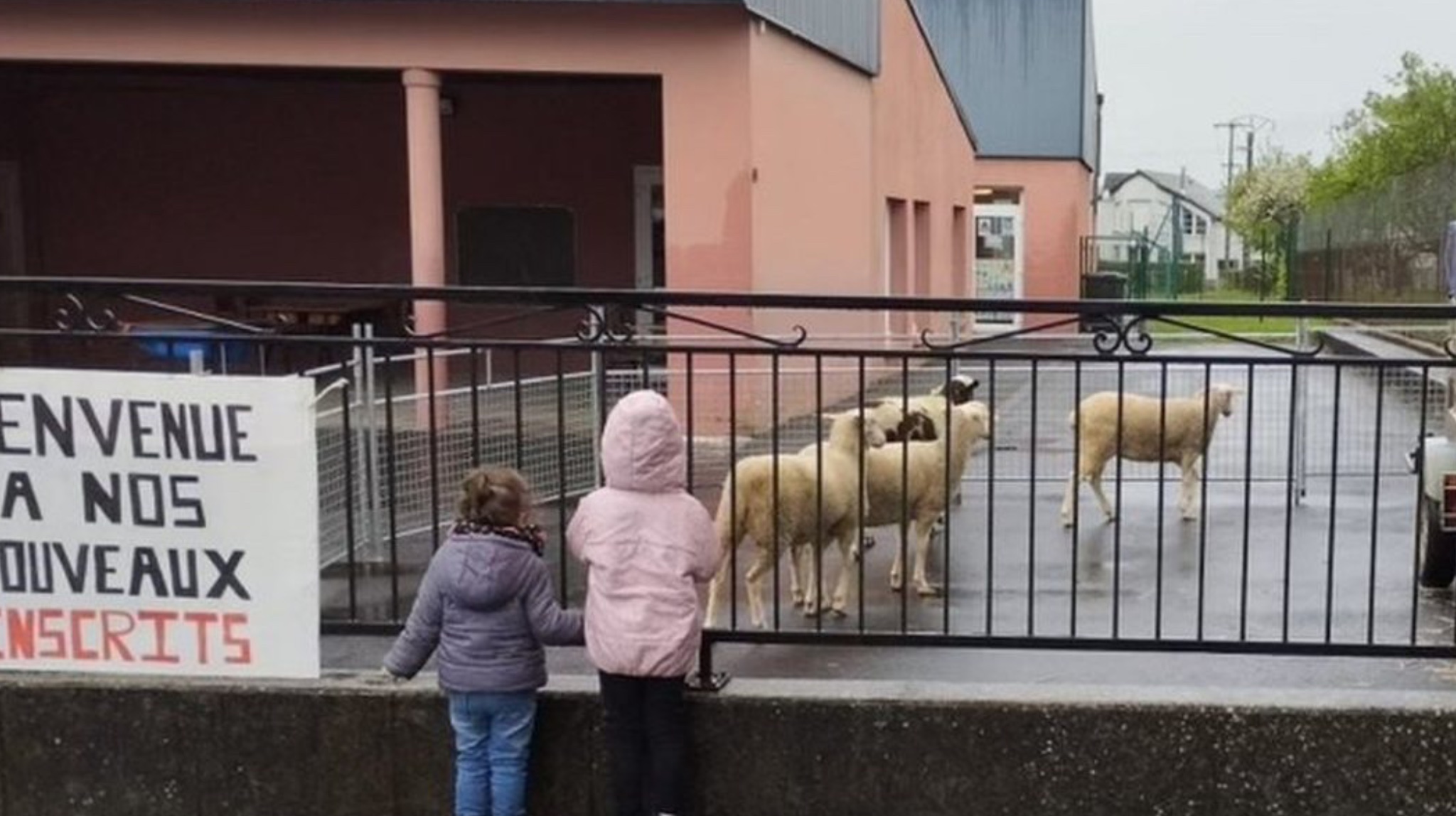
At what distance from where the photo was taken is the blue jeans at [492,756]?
4.54 metres

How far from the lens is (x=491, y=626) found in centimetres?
441

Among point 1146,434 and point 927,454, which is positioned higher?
point 927,454

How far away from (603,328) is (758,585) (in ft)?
7.91

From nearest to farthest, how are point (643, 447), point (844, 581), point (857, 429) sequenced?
point (643, 447) < point (857, 429) < point (844, 581)

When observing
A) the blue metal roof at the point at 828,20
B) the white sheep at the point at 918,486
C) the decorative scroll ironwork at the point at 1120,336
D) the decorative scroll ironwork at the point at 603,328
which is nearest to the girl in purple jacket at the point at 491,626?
the decorative scroll ironwork at the point at 603,328

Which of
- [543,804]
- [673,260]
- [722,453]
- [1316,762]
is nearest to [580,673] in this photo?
[543,804]

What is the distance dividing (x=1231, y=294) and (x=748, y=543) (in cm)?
5922

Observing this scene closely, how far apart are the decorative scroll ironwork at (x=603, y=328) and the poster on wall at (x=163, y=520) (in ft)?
2.89

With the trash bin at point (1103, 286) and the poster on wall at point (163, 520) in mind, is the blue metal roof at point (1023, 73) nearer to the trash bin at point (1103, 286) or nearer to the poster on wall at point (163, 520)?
the trash bin at point (1103, 286)

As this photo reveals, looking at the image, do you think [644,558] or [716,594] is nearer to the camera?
[644,558]

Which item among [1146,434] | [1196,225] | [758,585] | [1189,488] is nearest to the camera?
[758,585]

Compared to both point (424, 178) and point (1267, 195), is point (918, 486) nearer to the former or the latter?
point (424, 178)

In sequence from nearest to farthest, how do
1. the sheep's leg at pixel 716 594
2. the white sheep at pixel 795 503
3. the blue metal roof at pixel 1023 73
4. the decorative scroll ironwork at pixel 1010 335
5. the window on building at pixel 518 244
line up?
the decorative scroll ironwork at pixel 1010 335
the white sheep at pixel 795 503
the sheep's leg at pixel 716 594
the window on building at pixel 518 244
the blue metal roof at pixel 1023 73

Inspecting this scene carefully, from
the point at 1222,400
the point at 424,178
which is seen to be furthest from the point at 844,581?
the point at 424,178
